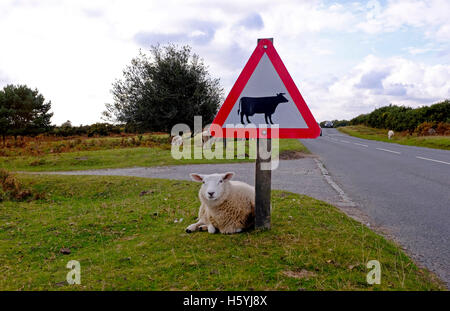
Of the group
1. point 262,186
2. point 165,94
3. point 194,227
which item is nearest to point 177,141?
point 165,94

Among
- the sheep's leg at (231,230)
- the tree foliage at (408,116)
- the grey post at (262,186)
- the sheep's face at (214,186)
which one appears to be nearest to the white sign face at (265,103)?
the grey post at (262,186)

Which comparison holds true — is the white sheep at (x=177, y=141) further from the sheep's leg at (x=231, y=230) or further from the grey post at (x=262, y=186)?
the grey post at (x=262, y=186)

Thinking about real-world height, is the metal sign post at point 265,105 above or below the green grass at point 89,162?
above

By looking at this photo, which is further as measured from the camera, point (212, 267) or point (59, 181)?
point (59, 181)

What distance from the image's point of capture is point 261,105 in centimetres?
376

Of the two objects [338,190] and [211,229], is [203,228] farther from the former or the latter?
[338,190]

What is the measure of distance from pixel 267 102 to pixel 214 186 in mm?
1320

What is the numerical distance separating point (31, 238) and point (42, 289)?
92.5 inches

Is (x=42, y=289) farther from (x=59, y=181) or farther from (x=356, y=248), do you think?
(x=59, y=181)

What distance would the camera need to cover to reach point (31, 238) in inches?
191

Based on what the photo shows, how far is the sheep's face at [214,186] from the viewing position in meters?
4.06

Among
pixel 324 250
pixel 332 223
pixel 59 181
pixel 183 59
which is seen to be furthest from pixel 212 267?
pixel 183 59

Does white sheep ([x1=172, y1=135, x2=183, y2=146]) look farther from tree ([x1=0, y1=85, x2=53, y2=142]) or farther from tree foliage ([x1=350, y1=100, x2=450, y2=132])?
tree foliage ([x1=350, y1=100, x2=450, y2=132])

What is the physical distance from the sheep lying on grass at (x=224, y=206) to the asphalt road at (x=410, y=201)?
2265mm
